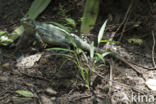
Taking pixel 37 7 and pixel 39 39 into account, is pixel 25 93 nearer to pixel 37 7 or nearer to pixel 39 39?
pixel 39 39

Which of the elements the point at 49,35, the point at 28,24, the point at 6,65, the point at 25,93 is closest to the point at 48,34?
the point at 49,35

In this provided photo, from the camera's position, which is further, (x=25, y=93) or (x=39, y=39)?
(x=39, y=39)

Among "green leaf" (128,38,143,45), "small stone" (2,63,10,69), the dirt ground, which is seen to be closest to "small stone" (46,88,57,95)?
the dirt ground

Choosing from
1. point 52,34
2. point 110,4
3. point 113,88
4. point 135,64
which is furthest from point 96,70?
point 110,4

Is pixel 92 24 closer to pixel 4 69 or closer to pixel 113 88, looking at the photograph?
pixel 113 88

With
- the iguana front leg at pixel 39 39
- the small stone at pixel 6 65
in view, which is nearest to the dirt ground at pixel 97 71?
the small stone at pixel 6 65

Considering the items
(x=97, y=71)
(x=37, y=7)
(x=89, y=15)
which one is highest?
(x=37, y=7)

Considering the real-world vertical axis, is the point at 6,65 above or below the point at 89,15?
below

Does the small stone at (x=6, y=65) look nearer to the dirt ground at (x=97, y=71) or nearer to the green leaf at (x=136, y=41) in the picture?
the dirt ground at (x=97, y=71)
